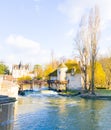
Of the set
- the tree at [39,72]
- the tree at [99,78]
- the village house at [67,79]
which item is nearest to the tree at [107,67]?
the tree at [99,78]

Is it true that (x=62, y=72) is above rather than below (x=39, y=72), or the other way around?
below

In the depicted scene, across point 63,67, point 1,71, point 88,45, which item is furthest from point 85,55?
point 1,71

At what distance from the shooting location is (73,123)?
1881cm

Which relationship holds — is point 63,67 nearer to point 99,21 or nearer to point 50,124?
point 99,21

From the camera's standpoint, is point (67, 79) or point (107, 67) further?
point (67, 79)

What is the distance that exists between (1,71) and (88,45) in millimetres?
23396

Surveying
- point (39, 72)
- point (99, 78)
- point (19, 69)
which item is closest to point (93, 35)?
point (99, 78)

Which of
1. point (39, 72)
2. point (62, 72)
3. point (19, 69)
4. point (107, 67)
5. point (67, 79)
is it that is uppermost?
point (19, 69)

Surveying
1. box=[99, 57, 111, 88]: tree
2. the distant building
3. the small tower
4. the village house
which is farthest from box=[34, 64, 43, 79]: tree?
box=[99, 57, 111, 88]: tree

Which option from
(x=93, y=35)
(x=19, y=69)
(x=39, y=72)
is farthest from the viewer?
(x=19, y=69)

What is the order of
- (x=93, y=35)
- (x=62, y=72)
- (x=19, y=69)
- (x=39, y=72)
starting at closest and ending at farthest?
(x=93, y=35)
(x=62, y=72)
(x=39, y=72)
(x=19, y=69)

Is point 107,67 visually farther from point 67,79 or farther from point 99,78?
point 67,79

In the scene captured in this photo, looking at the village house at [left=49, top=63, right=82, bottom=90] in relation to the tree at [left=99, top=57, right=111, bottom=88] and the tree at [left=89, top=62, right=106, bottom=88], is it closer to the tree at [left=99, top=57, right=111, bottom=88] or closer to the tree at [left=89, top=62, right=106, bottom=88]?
the tree at [left=89, top=62, right=106, bottom=88]

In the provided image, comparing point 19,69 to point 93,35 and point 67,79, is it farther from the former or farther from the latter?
point 93,35
